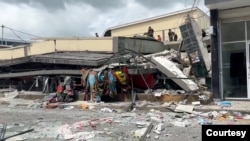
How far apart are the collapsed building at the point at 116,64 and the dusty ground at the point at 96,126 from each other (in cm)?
345

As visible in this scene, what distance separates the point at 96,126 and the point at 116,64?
25.7 feet

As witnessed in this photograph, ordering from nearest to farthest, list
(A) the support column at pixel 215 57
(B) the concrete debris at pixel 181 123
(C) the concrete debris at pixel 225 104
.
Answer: (B) the concrete debris at pixel 181 123 < (C) the concrete debris at pixel 225 104 < (A) the support column at pixel 215 57

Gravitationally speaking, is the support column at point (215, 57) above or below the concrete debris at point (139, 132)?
above

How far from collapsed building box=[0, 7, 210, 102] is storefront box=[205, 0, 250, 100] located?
4.30 ft

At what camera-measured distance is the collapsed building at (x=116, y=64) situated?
63.8 ft

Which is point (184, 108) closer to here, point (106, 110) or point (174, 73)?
point (106, 110)

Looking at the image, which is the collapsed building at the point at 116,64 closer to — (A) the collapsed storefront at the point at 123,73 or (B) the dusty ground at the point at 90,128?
(A) the collapsed storefront at the point at 123,73

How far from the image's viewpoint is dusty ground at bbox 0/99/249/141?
10906mm

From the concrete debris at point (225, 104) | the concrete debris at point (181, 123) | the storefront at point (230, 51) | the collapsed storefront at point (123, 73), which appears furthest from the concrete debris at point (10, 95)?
the concrete debris at point (181, 123)

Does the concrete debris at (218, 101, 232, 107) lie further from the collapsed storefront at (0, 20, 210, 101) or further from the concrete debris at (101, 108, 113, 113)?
the concrete debris at (101, 108, 113, 113)

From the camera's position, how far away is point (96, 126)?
1243cm

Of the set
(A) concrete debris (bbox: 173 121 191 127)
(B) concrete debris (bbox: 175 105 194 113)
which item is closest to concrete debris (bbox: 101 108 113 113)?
(B) concrete debris (bbox: 175 105 194 113)

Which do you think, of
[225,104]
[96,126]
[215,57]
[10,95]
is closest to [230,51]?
[215,57]

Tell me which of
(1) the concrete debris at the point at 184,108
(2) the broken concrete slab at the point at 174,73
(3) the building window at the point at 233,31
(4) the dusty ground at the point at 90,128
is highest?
(3) the building window at the point at 233,31
